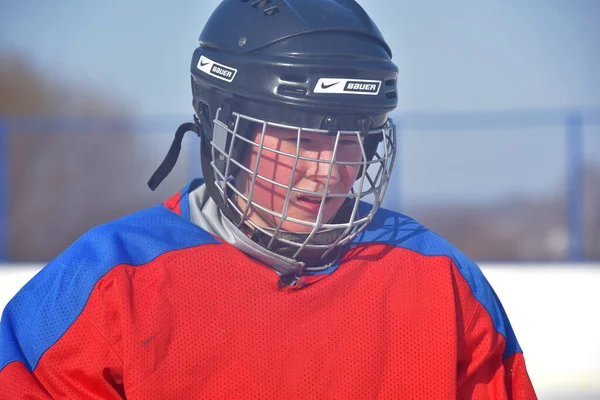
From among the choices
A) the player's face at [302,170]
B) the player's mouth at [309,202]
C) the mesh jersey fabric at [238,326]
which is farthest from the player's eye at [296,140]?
the mesh jersey fabric at [238,326]

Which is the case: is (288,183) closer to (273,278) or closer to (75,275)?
(273,278)

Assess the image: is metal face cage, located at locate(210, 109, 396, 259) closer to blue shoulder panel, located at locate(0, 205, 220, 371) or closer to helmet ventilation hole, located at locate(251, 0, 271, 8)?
blue shoulder panel, located at locate(0, 205, 220, 371)

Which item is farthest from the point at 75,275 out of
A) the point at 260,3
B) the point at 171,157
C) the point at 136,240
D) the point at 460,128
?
the point at 460,128

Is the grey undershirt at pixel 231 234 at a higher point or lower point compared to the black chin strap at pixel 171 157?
lower

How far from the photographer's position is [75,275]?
150 centimetres

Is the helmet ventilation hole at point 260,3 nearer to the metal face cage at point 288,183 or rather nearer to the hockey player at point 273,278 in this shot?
the hockey player at point 273,278

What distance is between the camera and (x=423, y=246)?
1759mm

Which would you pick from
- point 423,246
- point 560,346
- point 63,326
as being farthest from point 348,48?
point 560,346

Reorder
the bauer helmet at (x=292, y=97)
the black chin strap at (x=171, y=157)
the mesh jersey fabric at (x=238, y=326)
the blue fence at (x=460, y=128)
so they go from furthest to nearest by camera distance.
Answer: the blue fence at (x=460, y=128), the black chin strap at (x=171, y=157), the bauer helmet at (x=292, y=97), the mesh jersey fabric at (x=238, y=326)

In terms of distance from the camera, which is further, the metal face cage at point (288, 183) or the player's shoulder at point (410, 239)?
the player's shoulder at point (410, 239)

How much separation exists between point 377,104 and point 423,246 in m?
0.34

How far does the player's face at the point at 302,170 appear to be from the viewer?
5.20ft

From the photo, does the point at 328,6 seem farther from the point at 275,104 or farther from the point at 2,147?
the point at 2,147

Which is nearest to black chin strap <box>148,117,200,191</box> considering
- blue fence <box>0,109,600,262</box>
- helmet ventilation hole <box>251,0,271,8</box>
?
helmet ventilation hole <box>251,0,271,8</box>
